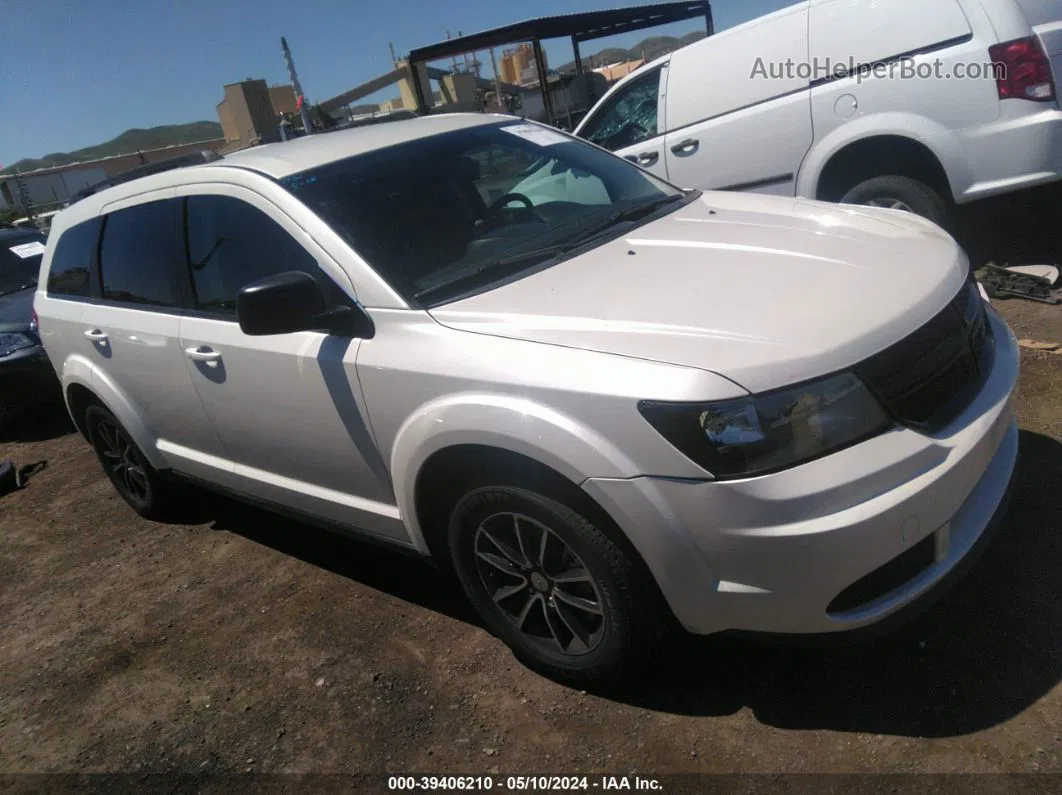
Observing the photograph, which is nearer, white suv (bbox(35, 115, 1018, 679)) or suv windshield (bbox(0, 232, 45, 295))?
white suv (bbox(35, 115, 1018, 679))

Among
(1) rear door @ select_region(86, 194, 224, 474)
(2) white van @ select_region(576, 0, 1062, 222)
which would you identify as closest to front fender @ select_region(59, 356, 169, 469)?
(1) rear door @ select_region(86, 194, 224, 474)

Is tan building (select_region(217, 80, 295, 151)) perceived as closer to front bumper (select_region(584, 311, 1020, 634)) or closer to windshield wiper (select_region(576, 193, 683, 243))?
windshield wiper (select_region(576, 193, 683, 243))

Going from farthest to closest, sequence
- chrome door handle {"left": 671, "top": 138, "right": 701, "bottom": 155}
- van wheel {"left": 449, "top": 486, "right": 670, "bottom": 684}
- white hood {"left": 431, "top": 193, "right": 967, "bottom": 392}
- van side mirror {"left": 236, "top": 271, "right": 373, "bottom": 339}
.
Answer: chrome door handle {"left": 671, "top": 138, "right": 701, "bottom": 155}
van side mirror {"left": 236, "top": 271, "right": 373, "bottom": 339}
van wheel {"left": 449, "top": 486, "right": 670, "bottom": 684}
white hood {"left": 431, "top": 193, "right": 967, "bottom": 392}

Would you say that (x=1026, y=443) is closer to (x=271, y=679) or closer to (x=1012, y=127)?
(x=1012, y=127)

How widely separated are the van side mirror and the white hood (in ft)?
1.09

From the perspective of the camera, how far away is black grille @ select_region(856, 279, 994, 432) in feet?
7.10

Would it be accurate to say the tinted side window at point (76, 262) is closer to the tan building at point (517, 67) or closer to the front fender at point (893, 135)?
the front fender at point (893, 135)

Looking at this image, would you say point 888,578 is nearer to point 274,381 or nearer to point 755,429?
point 755,429

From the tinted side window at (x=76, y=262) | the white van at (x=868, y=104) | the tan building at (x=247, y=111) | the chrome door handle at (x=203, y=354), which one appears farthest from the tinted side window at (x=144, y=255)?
the tan building at (x=247, y=111)

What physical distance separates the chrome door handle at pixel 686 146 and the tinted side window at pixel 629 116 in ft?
0.93

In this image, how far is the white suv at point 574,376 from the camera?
2.06m

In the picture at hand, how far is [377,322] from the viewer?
8.83 feet

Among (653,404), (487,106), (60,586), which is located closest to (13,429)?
(60,586)

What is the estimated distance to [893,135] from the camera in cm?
519
